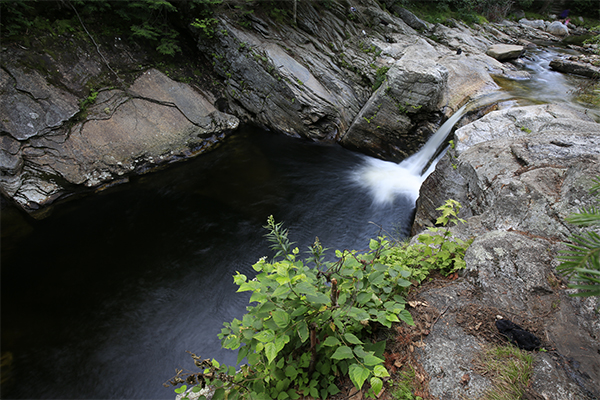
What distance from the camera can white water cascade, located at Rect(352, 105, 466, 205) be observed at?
8.32 meters

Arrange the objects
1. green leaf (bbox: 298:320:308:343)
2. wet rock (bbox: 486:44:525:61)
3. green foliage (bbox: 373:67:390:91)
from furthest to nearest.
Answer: wet rock (bbox: 486:44:525:61), green foliage (bbox: 373:67:390:91), green leaf (bbox: 298:320:308:343)

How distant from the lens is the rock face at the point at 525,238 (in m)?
2.00

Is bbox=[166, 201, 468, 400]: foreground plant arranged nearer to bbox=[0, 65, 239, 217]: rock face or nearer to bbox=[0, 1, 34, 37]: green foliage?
bbox=[0, 65, 239, 217]: rock face

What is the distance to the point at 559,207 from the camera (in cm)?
336

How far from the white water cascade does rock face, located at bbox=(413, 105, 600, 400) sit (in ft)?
7.45

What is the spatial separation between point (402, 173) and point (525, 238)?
624 cm

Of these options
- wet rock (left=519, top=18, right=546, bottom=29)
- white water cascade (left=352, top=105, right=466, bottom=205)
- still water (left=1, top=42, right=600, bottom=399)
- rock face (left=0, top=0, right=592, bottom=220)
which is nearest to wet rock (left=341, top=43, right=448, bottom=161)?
rock face (left=0, top=0, right=592, bottom=220)

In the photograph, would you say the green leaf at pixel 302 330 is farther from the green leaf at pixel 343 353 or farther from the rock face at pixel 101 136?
the rock face at pixel 101 136

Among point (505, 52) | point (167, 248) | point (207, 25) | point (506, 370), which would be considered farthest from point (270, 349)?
point (505, 52)

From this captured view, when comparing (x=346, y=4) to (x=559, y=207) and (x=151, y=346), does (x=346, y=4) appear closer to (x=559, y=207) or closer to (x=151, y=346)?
(x=559, y=207)

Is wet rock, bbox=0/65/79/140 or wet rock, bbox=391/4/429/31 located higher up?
wet rock, bbox=391/4/429/31

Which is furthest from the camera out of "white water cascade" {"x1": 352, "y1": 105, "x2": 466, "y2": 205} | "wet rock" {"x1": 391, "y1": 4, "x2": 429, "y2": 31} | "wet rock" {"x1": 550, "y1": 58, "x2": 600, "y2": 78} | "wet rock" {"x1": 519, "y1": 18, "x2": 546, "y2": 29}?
"wet rock" {"x1": 519, "y1": 18, "x2": 546, "y2": 29}

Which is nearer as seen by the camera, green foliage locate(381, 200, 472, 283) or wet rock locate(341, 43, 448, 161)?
green foliage locate(381, 200, 472, 283)

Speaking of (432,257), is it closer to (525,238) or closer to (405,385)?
(525,238)
